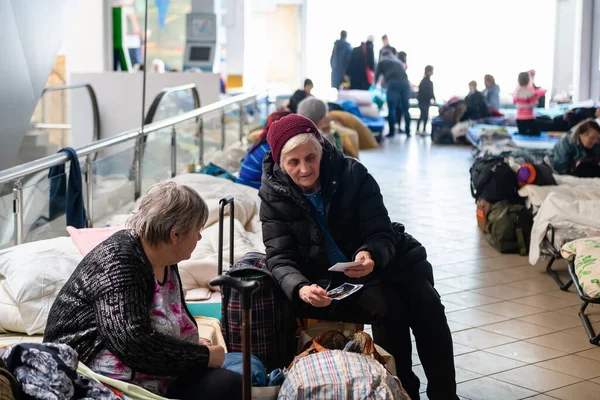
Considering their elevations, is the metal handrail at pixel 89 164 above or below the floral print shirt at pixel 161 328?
above

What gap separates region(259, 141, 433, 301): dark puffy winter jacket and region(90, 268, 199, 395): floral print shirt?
2.32ft

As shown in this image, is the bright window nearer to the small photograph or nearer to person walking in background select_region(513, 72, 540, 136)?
person walking in background select_region(513, 72, 540, 136)

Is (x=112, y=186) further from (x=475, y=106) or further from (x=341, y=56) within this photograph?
(x=341, y=56)

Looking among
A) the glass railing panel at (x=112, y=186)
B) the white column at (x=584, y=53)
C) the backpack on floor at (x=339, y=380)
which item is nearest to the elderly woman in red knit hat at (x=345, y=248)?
the backpack on floor at (x=339, y=380)

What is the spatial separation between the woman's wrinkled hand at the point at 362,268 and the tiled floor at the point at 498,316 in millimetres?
1016

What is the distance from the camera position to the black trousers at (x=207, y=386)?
2844 mm

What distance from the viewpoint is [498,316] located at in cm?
564

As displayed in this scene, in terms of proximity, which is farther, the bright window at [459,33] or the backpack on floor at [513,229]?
the bright window at [459,33]

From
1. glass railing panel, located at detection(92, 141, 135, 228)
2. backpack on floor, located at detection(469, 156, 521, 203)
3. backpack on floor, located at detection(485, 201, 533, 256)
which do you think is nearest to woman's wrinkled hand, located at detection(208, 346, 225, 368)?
glass railing panel, located at detection(92, 141, 135, 228)

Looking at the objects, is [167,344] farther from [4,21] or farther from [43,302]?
[4,21]

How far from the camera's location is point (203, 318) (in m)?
4.07

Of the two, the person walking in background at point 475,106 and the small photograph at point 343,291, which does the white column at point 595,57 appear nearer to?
the person walking in background at point 475,106

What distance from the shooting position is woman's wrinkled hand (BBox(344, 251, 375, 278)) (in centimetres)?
357

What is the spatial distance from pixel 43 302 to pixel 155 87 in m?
8.06
